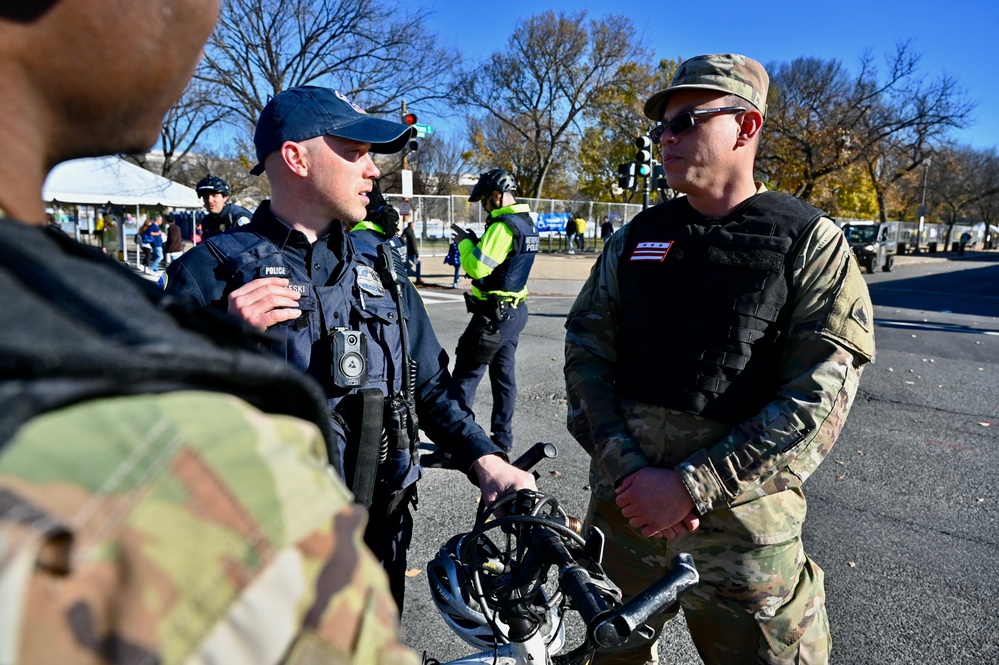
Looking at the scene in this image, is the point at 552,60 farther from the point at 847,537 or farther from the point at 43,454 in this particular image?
the point at 43,454

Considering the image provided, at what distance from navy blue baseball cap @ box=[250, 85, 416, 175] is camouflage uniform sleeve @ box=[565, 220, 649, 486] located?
90cm

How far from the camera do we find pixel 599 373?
2.39 metres

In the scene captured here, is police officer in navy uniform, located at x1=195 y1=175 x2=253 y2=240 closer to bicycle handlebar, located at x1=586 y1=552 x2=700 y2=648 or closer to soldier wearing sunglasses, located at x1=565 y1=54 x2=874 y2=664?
soldier wearing sunglasses, located at x1=565 y1=54 x2=874 y2=664

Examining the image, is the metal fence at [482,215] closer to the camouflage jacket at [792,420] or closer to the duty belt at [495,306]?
the duty belt at [495,306]

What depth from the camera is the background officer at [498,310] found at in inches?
215

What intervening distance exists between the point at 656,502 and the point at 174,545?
69.5 inches

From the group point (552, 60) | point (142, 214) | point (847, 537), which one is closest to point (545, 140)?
point (552, 60)

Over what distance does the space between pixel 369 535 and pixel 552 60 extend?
4005cm

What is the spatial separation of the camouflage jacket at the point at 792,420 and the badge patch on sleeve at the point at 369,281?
0.86 m

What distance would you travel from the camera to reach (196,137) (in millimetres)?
37906

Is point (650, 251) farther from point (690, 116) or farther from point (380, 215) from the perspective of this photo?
point (380, 215)

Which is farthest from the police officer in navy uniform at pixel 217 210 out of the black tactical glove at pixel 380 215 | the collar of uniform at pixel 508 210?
the collar of uniform at pixel 508 210

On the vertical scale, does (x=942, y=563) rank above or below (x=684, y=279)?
below

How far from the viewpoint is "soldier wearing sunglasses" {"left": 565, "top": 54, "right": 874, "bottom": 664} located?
201cm
